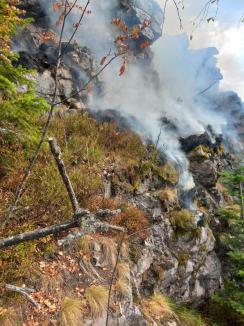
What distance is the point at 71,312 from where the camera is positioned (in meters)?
5.95

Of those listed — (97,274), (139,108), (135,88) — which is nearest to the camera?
(97,274)

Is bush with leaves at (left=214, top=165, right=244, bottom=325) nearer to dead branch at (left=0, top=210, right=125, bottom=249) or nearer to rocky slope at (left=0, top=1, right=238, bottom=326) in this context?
rocky slope at (left=0, top=1, right=238, bottom=326)

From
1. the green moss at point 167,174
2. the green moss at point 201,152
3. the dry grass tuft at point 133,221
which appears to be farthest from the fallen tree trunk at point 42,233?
the green moss at point 201,152

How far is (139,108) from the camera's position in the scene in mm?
20953

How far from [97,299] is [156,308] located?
247 cm

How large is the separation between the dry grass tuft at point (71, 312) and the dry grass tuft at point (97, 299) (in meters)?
0.24

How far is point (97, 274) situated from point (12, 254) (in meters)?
1.96

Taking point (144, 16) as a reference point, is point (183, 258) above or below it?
below

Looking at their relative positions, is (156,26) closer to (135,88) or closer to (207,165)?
(135,88)

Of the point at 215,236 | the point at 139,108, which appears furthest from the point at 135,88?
the point at 215,236

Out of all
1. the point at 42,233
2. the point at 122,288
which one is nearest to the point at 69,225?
the point at 42,233

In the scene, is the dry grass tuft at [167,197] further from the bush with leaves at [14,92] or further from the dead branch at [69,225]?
the dead branch at [69,225]

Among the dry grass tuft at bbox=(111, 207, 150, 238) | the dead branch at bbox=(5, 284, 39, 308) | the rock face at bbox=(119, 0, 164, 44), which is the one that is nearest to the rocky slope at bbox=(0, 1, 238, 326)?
the dry grass tuft at bbox=(111, 207, 150, 238)

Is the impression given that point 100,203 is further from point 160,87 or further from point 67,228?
point 160,87
